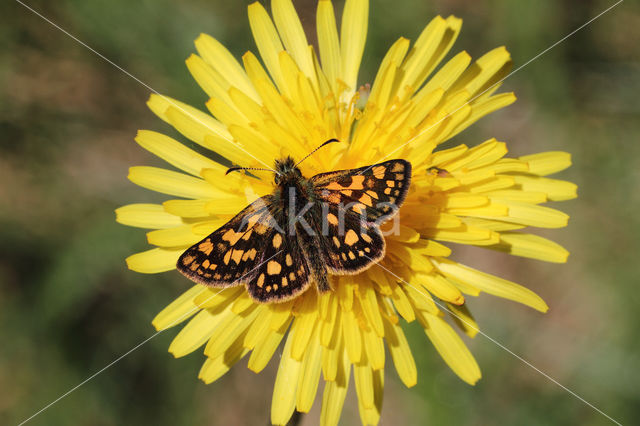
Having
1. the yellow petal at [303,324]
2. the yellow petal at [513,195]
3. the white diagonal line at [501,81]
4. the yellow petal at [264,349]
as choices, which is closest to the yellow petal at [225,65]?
the white diagonal line at [501,81]

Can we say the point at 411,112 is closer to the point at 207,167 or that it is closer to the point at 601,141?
the point at 207,167

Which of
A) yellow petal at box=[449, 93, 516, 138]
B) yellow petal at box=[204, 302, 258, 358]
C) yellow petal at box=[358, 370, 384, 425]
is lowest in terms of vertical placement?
yellow petal at box=[358, 370, 384, 425]

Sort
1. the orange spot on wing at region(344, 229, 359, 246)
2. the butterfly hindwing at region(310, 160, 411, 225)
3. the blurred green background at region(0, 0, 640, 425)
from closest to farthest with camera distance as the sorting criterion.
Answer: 1. the butterfly hindwing at region(310, 160, 411, 225)
2. the orange spot on wing at region(344, 229, 359, 246)
3. the blurred green background at region(0, 0, 640, 425)

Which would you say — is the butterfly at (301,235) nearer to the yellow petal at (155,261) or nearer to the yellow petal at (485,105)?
the yellow petal at (155,261)

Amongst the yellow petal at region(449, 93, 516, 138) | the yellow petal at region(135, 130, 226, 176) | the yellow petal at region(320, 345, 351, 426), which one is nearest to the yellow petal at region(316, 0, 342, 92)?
the yellow petal at region(449, 93, 516, 138)

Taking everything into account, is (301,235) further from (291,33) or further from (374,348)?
(291,33)

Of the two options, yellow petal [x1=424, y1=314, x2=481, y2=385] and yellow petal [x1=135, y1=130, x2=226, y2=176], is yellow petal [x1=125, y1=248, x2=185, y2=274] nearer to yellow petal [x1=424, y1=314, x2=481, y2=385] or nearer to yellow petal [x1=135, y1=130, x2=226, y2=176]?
yellow petal [x1=135, y1=130, x2=226, y2=176]

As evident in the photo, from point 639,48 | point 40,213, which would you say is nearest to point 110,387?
point 40,213
